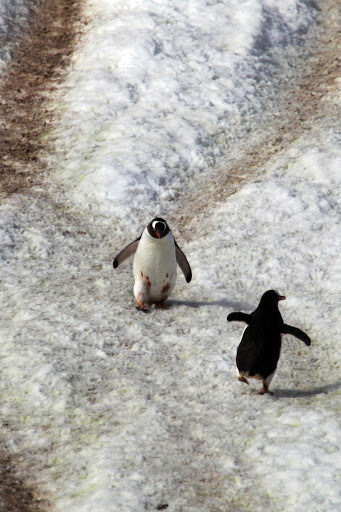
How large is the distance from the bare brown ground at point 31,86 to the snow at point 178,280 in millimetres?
449

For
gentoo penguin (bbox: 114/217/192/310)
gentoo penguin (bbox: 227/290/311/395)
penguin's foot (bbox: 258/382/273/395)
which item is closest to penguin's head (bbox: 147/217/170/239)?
gentoo penguin (bbox: 114/217/192/310)

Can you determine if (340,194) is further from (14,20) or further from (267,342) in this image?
(14,20)

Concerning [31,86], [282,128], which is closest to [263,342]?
[282,128]

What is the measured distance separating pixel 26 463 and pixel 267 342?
3.06 metres

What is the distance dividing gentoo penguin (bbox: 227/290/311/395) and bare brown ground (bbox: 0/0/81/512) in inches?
252

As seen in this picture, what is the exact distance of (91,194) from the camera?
1218 centimetres

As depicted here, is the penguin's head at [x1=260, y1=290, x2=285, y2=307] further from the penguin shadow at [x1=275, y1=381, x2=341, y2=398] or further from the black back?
the penguin shadow at [x1=275, y1=381, x2=341, y2=398]

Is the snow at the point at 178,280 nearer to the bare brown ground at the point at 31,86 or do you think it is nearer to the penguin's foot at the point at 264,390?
the penguin's foot at the point at 264,390

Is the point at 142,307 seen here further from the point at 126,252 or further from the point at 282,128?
the point at 282,128

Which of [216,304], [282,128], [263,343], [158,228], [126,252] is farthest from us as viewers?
[282,128]

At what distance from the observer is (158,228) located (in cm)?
924

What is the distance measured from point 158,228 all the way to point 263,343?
261 centimetres

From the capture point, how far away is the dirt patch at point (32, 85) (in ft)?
42.4

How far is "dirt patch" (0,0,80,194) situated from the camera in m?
12.9
